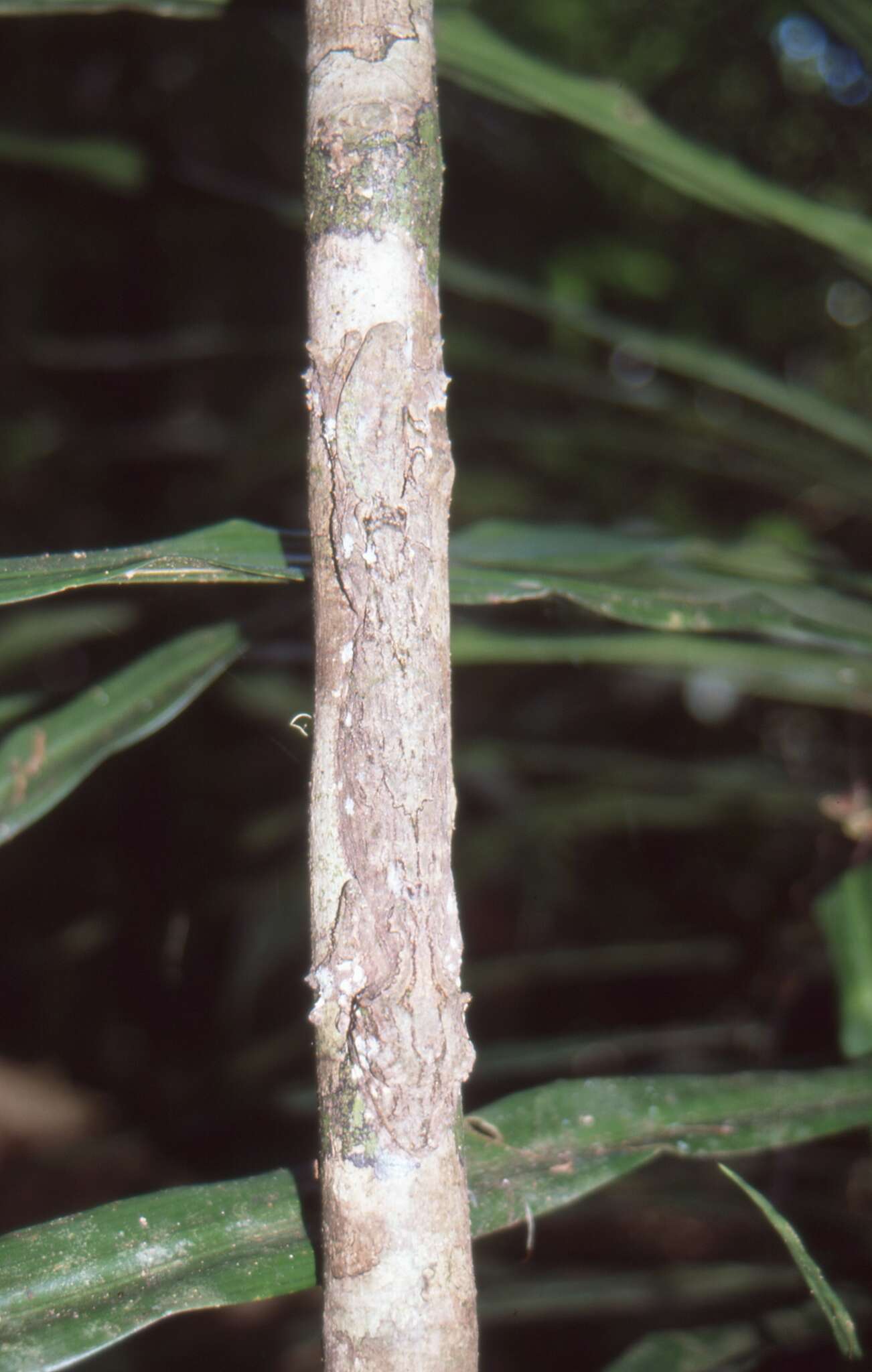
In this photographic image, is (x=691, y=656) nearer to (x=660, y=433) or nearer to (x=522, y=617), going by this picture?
(x=522, y=617)

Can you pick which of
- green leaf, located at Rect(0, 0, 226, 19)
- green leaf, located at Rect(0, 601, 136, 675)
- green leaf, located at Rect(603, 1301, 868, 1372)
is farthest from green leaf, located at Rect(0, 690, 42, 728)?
green leaf, located at Rect(603, 1301, 868, 1372)

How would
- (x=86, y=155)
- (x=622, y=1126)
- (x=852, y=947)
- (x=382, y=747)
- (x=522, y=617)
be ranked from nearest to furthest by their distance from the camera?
(x=382, y=747), (x=622, y=1126), (x=852, y=947), (x=86, y=155), (x=522, y=617)

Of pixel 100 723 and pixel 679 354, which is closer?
pixel 100 723

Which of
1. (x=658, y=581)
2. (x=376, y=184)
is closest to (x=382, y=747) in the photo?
(x=376, y=184)

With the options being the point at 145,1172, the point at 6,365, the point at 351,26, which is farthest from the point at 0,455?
the point at 351,26

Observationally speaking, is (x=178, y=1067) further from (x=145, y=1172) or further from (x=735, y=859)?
(x=735, y=859)

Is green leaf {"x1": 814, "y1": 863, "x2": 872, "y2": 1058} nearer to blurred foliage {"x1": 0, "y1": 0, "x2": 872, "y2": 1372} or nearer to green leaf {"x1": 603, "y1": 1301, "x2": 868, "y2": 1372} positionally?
blurred foliage {"x1": 0, "y1": 0, "x2": 872, "y2": 1372}

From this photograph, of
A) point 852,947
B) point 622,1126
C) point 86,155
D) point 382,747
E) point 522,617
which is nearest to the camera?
point 382,747
